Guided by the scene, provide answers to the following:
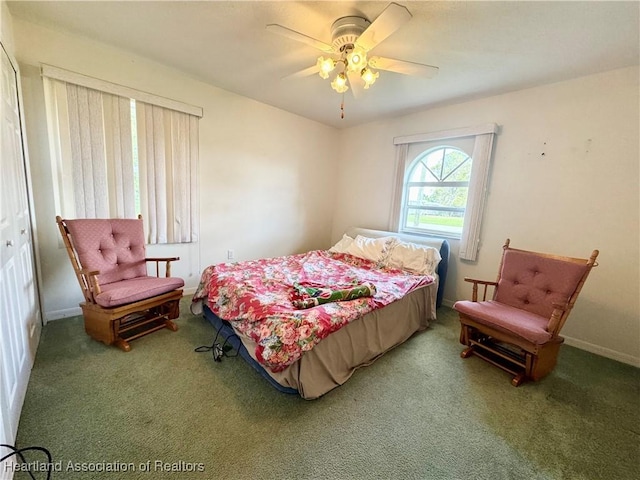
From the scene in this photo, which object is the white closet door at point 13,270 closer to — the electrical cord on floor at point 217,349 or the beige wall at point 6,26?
the beige wall at point 6,26

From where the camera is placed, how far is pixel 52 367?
1.79 m

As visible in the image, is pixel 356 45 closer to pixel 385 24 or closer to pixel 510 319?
pixel 385 24

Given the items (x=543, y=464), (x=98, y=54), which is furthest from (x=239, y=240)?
(x=543, y=464)

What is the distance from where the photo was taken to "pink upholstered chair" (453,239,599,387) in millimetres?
1881

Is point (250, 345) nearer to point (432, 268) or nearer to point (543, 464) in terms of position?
point (543, 464)

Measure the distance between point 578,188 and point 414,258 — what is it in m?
1.62

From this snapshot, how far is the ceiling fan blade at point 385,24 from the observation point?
136cm

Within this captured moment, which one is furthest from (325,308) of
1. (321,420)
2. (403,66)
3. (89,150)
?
(89,150)

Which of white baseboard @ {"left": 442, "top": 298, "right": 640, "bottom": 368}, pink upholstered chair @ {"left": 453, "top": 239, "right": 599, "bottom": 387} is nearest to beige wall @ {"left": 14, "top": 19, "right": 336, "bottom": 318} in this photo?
pink upholstered chair @ {"left": 453, "top": 239, "right": 599, "bottom": 387}

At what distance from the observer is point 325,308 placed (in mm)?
1845

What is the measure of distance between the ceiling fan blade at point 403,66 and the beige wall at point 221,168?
6.84 feet

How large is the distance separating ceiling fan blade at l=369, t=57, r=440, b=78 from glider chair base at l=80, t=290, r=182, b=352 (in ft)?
8.25

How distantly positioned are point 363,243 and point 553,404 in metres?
2.25

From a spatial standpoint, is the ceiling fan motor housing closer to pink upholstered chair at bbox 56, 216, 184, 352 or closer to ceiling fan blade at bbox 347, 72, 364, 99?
ceiling fan blade at bbox 347, 72, 364, 99
